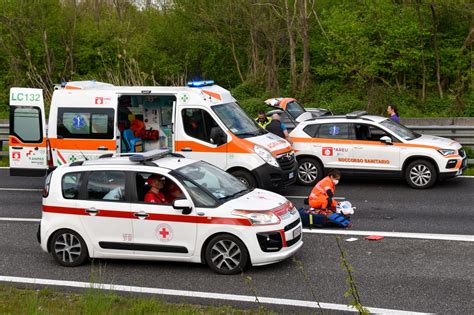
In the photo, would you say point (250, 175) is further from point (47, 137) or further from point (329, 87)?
point (329, 87)

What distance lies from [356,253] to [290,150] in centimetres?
524

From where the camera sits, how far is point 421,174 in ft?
53.2

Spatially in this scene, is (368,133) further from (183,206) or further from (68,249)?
(68,249)

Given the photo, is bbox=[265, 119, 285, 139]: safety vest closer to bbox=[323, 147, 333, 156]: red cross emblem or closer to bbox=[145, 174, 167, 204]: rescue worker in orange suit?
bbox=[323, 147, 333, 156]: red cross emblem

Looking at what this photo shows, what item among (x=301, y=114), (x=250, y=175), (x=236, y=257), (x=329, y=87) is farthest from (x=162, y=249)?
(x=329, y=87)

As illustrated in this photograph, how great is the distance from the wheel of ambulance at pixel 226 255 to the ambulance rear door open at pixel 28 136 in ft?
24.0

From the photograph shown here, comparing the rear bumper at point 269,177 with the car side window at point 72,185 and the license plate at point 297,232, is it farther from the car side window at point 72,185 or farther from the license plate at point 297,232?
the car side window at point 72,185

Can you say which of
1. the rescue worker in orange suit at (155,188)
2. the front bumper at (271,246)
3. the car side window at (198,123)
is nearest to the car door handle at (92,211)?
the rescue worker in orange suit at (155,188)

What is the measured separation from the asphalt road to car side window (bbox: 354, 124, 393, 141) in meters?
2.81

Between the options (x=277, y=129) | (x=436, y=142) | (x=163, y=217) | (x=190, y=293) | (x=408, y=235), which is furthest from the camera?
(x=277, y=129)

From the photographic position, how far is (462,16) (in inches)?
1190

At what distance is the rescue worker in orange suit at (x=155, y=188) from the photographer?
34.0 feet

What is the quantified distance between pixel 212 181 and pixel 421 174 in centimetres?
699

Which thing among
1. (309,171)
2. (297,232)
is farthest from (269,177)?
(297,232)
